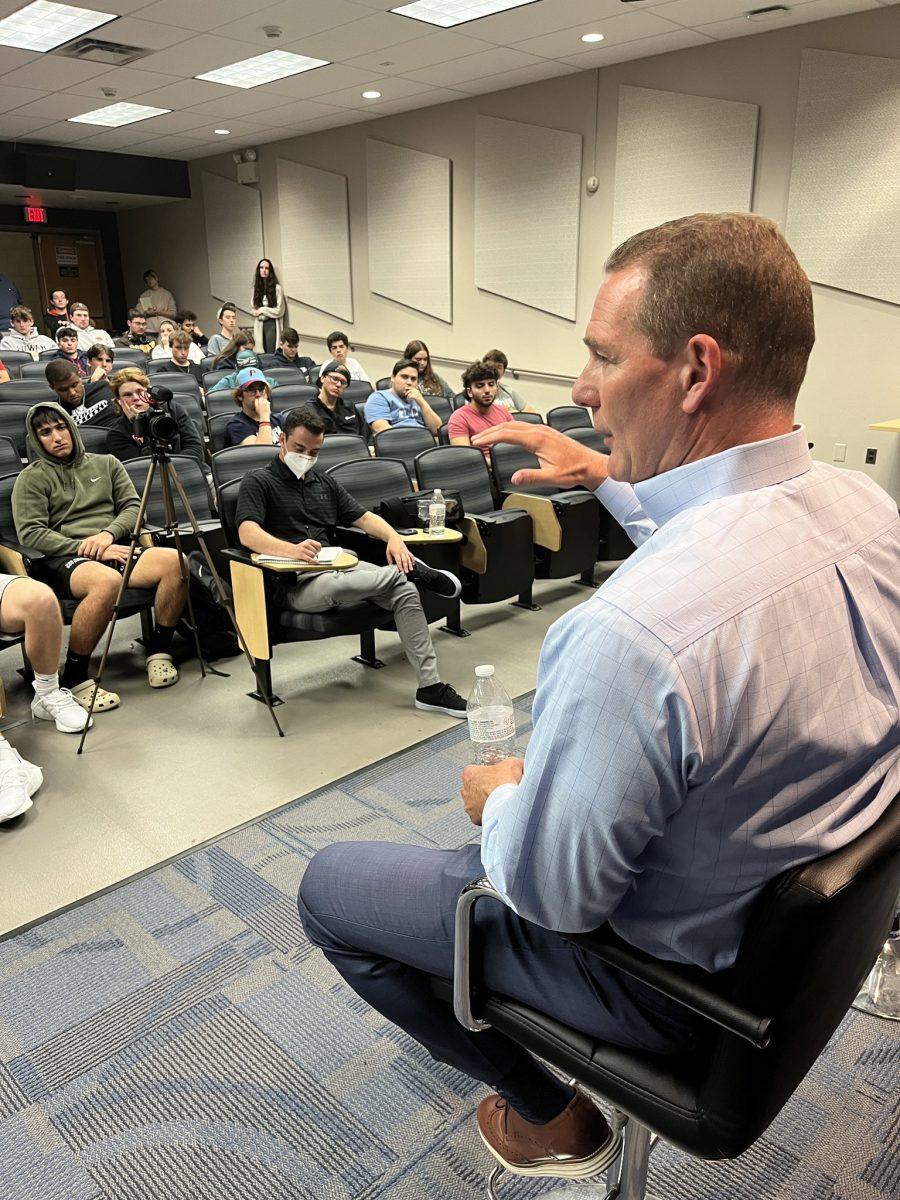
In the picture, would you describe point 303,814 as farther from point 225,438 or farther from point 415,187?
point 415,187

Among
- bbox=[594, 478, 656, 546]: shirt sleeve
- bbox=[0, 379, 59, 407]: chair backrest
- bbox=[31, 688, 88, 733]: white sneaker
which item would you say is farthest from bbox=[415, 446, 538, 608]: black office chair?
bbox=[0, 379, 59, 407]: chair backrest

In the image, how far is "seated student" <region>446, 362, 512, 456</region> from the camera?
5.41 meters

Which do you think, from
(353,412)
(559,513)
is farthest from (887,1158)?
(353,412)

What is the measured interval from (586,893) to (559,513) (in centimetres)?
383

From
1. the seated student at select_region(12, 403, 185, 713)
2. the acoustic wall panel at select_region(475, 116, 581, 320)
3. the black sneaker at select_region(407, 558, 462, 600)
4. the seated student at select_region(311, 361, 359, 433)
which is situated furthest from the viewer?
the acoustic wall panel at select_region(475, 116, 581, 320)

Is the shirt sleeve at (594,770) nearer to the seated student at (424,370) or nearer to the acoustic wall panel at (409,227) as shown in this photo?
the seated student at (424,370)

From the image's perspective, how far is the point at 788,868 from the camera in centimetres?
93

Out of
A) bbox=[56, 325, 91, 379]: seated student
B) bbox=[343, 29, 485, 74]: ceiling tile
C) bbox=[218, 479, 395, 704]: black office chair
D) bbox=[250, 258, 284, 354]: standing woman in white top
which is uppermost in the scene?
bbox=[343, 29, 485, 74]: ceiling tile

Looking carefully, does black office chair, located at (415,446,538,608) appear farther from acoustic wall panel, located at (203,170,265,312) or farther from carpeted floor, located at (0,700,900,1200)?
acoustic wall panel, located at (203,170,265,312)

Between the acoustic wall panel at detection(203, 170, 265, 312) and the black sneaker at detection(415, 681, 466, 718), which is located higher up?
the acoustic wall panel at detection(203, 170, 265, 312)

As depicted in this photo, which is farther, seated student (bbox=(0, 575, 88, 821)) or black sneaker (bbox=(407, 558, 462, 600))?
black sneaker (bbox=(407, 558, 462, 600))

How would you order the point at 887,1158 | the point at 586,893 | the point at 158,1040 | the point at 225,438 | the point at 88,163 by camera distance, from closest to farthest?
the point at 586,893
the point at 887,1158
the point at 158,1040
the point at 225,438
the point at 88,163

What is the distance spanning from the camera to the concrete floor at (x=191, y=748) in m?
2.60

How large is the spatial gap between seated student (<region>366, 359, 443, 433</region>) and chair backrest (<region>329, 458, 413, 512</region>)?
217cm
